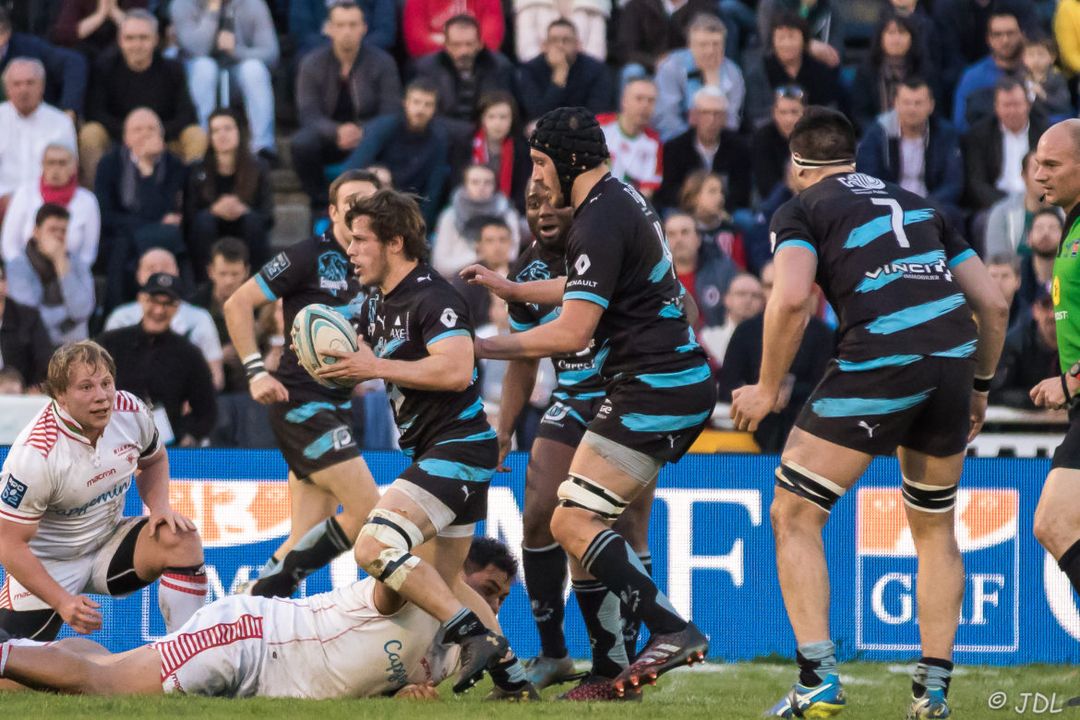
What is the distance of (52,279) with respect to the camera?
14.1 m

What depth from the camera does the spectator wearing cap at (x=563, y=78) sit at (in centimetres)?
1558

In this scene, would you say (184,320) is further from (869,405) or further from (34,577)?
(869,405)

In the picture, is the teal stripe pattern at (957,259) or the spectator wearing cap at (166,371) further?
the spectator wearing cap at (166,371)

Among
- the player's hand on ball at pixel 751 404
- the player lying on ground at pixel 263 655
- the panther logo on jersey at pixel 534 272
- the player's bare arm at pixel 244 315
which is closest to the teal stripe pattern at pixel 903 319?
the player's hand on ball at pixel 751 404

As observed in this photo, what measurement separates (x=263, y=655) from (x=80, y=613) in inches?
34.4

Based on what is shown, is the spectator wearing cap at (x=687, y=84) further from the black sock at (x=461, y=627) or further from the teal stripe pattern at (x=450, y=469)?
the black sock at (x=461, y=627)

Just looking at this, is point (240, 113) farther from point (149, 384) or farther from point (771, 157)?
point (771, 157)

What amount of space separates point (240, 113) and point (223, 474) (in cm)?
510

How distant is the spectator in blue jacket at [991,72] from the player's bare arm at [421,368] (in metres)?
9.23

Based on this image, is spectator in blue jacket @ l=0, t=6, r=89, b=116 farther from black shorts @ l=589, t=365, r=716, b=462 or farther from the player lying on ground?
black shorts @ l=589, t=365, r=716, b=462

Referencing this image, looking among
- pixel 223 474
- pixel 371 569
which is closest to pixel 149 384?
pixel 223 474

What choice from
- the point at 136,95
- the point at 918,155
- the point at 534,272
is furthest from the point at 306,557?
the point at 918,155

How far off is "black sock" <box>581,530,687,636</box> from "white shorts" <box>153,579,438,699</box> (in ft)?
2.82

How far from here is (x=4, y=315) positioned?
1377 centimetres
